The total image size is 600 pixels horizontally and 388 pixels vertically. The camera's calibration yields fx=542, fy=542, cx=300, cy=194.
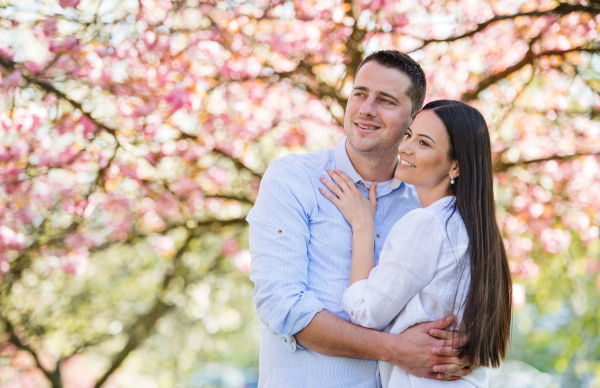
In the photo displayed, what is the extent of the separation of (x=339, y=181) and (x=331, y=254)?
31cm

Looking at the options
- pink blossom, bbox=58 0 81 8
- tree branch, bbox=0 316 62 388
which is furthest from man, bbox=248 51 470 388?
tree branch, bbox=0 316 62 388

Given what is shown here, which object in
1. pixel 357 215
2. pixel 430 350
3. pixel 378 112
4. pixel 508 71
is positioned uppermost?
pixel 508 71

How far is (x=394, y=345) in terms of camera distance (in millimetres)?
1720

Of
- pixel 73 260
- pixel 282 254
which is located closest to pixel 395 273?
pixel 282 254

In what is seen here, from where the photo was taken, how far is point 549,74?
4.50 metres

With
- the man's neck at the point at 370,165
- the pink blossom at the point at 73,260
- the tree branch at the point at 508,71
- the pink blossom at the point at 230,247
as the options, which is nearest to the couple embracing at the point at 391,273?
the man's neck at the point at 370,165

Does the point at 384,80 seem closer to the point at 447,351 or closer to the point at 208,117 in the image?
the point at 447,351

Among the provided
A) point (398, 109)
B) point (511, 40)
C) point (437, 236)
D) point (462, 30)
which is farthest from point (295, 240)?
point (511, 40)

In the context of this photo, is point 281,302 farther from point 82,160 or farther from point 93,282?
point 93,282

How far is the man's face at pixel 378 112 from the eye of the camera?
215 centimetres

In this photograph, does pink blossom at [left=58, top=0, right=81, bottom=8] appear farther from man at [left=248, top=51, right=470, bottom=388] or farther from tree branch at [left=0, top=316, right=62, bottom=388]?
tree branch at [left=0, top=316, right=62, bottom=388]

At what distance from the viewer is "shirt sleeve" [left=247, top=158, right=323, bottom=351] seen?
5.75 ft

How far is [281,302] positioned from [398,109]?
0.94 m

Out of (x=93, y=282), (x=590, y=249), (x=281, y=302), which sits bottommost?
(x=93, y=282)
